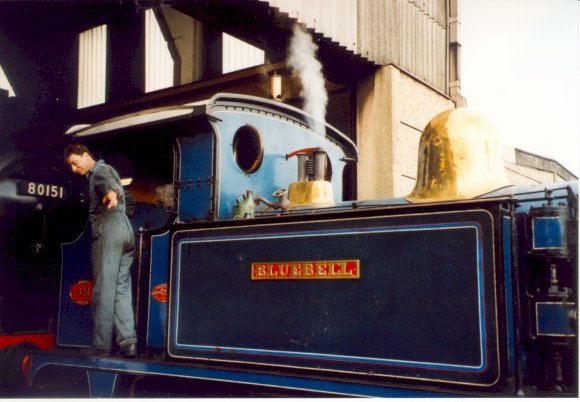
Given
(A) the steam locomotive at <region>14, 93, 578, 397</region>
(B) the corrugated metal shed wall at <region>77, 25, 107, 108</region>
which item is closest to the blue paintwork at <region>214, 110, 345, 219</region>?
(A) the steam locomotive at <region>14, 93, 578, 397</region>

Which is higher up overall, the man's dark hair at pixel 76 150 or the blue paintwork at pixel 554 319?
the man's dark hair at pixel 76 150

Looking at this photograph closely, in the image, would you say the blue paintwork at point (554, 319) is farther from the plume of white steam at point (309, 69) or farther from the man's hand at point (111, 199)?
the plume of white steam at point (309, 69)

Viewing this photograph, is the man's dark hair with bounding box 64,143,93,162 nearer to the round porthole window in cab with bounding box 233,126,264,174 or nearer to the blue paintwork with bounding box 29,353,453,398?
the round porthole window in cab with bounding box 233,126,264,174

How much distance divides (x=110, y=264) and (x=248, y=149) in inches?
41.3

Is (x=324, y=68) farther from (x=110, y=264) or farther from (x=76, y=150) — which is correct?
(x=110, y=264)

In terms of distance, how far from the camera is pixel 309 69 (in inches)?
217

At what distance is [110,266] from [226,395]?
3.30 feet

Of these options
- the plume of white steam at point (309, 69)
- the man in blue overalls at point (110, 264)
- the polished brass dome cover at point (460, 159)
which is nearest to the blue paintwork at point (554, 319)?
the polished brass dome cover at point (460, 159)

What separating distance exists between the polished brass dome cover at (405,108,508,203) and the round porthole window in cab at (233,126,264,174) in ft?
3.72

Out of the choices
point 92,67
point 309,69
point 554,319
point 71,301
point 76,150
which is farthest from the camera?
point 92,67

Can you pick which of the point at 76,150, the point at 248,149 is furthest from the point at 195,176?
the point at 76,150

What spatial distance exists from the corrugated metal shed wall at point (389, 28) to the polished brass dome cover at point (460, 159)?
123 inches

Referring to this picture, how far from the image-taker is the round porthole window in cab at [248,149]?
11.3 ft

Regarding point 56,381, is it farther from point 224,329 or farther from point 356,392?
point 356,392
